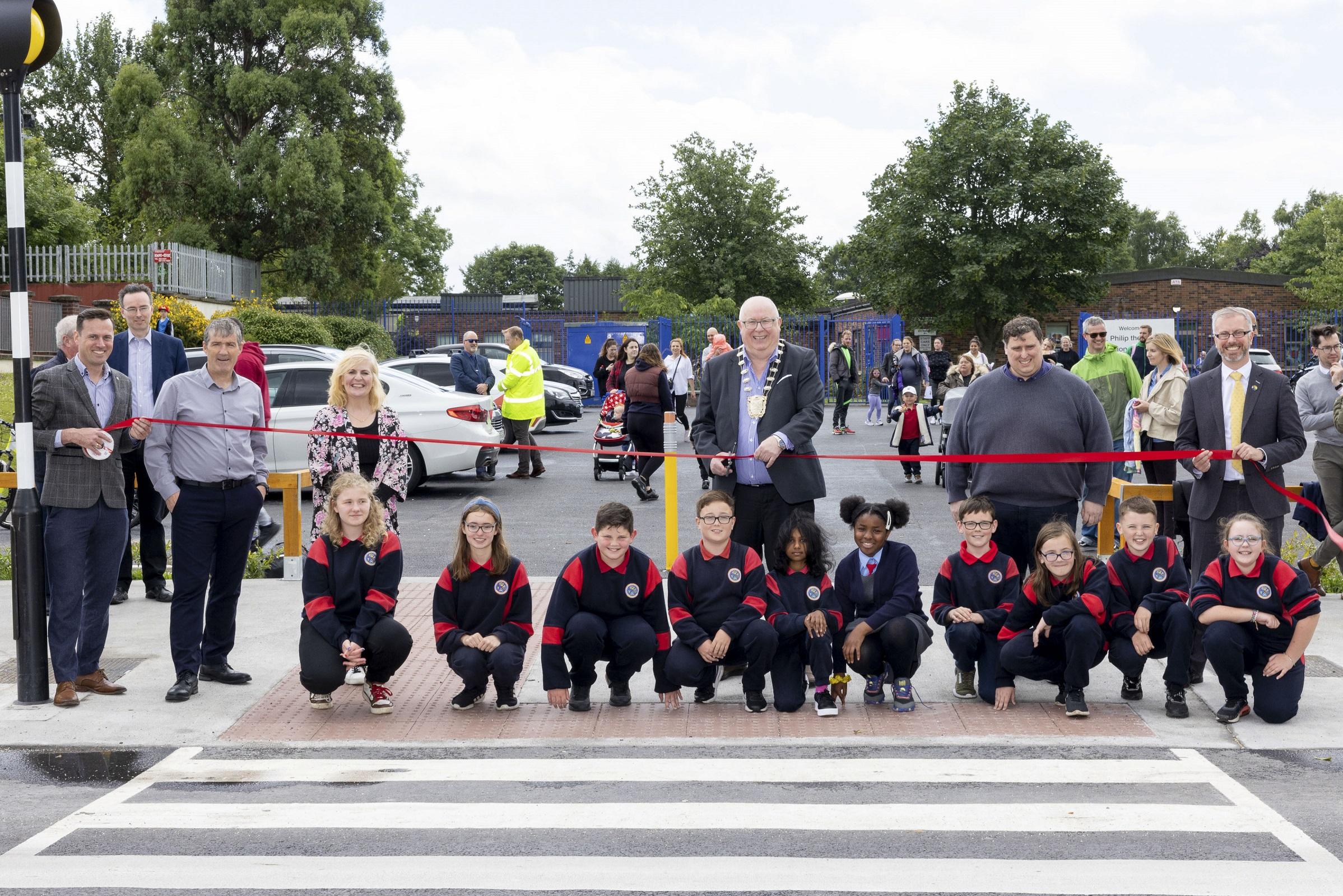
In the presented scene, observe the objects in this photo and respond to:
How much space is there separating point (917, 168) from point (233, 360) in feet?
144

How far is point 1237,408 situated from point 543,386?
15230 millimetres

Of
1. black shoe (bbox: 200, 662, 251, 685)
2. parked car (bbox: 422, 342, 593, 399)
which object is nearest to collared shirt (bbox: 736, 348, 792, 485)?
black shoe (bbox: 200, 662, 251, 685)

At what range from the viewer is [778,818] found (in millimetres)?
4957

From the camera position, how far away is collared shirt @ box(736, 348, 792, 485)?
7.21 metres

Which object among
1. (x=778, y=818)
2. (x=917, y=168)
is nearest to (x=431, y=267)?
(x=917, y=168)

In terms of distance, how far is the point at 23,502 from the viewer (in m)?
6.60

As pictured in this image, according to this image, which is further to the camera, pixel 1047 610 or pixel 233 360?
pixel 233 360

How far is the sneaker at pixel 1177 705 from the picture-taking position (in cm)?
636

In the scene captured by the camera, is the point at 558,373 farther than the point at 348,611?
Yes

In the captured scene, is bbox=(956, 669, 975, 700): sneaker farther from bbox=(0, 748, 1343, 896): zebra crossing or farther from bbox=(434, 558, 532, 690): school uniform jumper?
bbox=(434, 558, 532, 690): school uniform jumper

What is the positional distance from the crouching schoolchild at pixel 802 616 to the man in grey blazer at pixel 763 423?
0.35 meters

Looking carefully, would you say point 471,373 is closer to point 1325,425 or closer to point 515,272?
point 1325,425

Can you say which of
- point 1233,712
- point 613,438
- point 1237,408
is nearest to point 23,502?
point 1233,712

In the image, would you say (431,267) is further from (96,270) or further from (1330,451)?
(1330,451)
